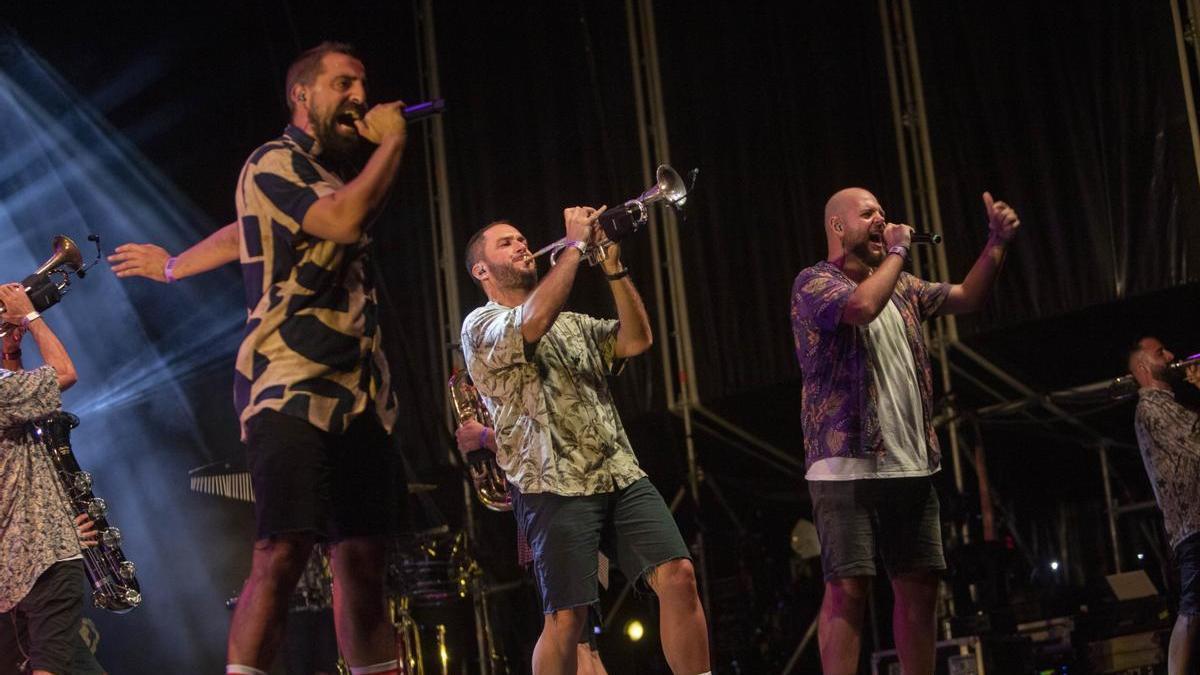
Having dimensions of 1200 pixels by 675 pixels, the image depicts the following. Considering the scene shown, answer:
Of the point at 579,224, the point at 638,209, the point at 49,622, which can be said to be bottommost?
the point at 49,622

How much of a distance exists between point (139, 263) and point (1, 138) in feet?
16.4

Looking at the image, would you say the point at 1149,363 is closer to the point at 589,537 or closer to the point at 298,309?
the point at 589,537

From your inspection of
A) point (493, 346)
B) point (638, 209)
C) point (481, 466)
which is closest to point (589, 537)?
point (493, 346)

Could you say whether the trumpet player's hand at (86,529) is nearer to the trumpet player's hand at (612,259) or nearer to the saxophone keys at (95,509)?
the saxophone keys at (95,509)

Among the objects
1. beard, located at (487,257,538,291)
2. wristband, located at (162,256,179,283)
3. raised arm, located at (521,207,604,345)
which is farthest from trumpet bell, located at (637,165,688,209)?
wristband, located at (162,256,179,283)

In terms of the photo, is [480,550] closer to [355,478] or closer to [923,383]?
[923,383]

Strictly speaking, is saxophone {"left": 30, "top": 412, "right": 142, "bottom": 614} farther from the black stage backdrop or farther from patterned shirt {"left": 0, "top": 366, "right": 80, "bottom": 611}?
the black stage backdrop

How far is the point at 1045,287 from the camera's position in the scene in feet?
23.6

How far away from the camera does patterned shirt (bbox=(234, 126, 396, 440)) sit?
9.72ft

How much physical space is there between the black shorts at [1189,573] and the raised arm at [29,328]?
194 inches

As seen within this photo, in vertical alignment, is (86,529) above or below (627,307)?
below

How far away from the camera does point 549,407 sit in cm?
422

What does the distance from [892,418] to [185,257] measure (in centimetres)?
236

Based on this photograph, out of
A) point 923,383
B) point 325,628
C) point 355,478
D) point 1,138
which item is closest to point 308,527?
point 355,478
